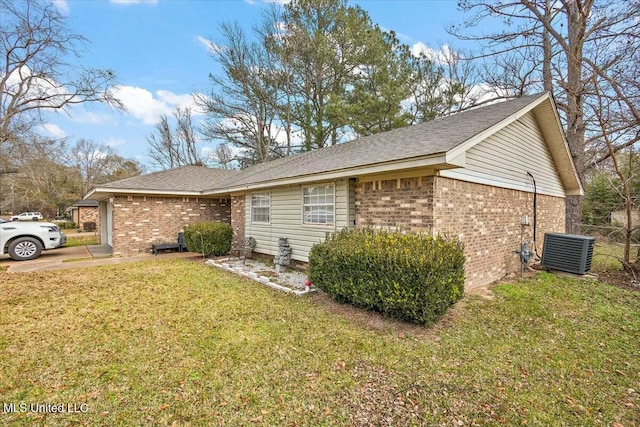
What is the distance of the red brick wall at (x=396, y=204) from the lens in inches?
208

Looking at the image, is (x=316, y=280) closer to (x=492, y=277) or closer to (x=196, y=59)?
(x=492, y=277)

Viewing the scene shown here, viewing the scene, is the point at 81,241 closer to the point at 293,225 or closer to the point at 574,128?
the point at 293,225

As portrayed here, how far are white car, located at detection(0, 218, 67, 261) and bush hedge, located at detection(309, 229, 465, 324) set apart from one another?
11192mm

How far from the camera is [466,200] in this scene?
6070mm

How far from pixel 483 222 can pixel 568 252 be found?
110 inches

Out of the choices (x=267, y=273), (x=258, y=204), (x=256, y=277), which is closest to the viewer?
(x=256, y=277)

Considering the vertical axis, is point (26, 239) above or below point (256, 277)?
above

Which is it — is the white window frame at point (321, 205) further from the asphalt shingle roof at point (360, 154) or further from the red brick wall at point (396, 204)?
the red brick wall at point (396, 204)

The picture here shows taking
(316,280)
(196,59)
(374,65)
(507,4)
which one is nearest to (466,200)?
(316,280)

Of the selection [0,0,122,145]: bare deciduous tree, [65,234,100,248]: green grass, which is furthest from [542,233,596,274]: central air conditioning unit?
[0,0,122,145]: bare deciduous tree

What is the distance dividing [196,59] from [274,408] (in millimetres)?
19954

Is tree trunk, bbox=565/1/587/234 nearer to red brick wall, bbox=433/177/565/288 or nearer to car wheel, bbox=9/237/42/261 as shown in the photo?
red brick wall, bbox=433/177/565/288

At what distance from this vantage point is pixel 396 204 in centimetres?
582

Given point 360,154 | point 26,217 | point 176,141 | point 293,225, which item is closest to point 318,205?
point 293,225
